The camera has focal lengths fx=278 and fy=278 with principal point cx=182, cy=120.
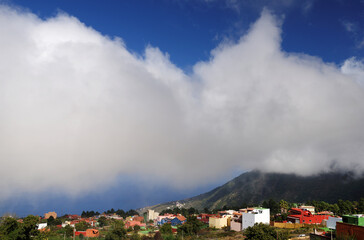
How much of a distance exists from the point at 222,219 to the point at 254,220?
15995mm

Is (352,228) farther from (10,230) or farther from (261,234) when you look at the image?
(10,230)

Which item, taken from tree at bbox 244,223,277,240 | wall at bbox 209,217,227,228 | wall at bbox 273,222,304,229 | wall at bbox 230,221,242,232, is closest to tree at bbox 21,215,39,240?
tree at bbox 244,223,277,240

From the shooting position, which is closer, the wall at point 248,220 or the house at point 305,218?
the wall at point 248,220

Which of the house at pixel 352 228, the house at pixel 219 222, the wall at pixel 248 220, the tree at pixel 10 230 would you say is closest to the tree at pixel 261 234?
the house at pixel 352 228

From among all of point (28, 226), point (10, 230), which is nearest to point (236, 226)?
point (28, 226)

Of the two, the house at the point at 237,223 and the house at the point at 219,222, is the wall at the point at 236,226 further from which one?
the house at the point at 219,222

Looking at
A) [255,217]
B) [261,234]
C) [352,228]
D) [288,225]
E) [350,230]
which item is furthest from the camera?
[288,225]

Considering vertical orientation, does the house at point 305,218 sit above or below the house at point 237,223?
above

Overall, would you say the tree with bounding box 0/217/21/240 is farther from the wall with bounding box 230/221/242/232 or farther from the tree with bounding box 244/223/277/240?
the wall with bounding box 230/221/242/232

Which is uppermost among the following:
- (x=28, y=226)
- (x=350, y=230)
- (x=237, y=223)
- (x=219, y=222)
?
(x=350, y=230)

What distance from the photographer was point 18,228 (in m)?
49.2

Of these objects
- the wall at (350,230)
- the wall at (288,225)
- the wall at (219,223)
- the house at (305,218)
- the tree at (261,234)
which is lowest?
the wall at (219,223)

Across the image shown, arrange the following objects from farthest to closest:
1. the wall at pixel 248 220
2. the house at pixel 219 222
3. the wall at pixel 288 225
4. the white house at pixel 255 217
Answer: the house at pixel 219 222, the white house at pixel 255 217, the wall at pixel 248 220, the wall at pixel 288 225

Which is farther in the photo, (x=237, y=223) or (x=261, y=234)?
(x=237, y=223)
